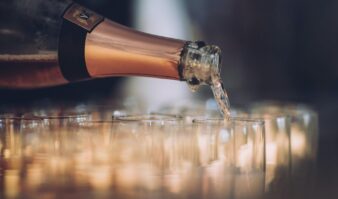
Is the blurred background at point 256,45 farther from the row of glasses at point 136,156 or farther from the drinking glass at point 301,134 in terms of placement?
the row of glasses at point 136,156

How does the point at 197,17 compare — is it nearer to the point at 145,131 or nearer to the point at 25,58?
the point at 25,58

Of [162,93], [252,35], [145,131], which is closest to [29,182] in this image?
[145,131]

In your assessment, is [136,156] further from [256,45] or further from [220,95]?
[256,45]

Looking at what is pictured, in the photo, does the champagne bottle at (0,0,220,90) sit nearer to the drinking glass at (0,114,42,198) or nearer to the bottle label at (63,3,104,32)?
the bottle label at (63,3,104,32)

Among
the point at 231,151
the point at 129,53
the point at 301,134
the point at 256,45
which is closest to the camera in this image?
the point at 231,151

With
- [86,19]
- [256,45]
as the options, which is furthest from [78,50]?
[256,45]
